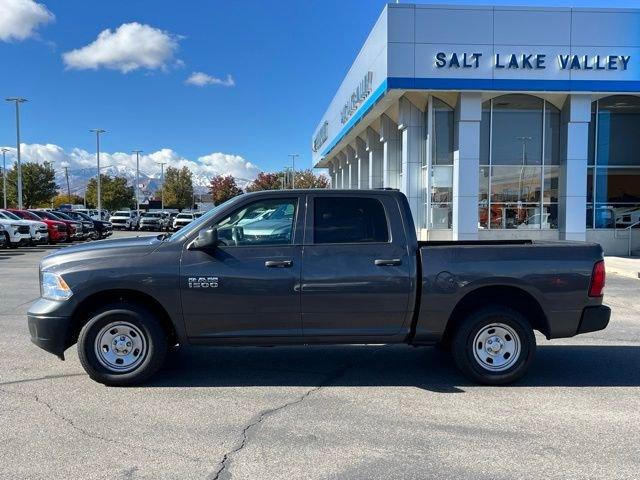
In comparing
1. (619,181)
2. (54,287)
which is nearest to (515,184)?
(619,181)

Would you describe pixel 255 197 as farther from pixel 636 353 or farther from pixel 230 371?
pixel 636 353

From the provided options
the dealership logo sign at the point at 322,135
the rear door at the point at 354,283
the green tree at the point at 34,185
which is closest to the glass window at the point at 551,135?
the rear door at the point at 354,283

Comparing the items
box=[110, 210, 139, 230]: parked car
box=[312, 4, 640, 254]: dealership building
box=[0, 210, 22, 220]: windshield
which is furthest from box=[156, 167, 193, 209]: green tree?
box=[312, 4, 640, 254]: dealership building

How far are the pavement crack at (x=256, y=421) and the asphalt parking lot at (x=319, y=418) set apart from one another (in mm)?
16

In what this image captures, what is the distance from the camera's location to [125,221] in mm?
49625

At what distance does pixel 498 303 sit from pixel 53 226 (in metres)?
25.5

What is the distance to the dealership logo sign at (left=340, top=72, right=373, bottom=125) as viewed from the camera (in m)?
22.1

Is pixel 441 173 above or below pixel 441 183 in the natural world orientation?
above

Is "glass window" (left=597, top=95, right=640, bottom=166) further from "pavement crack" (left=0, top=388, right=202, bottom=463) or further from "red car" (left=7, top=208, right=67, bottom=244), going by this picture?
"red car" (left=7, top=208, right=67, bottom=244)

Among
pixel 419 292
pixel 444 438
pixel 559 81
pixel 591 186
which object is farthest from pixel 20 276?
pixel 591 186

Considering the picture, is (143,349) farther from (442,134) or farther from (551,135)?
(551,135)

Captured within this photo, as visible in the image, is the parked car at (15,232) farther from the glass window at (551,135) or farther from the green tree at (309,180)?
the green tree at (309,180)

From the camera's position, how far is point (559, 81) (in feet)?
62.8

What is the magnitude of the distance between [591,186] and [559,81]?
4.32 m
